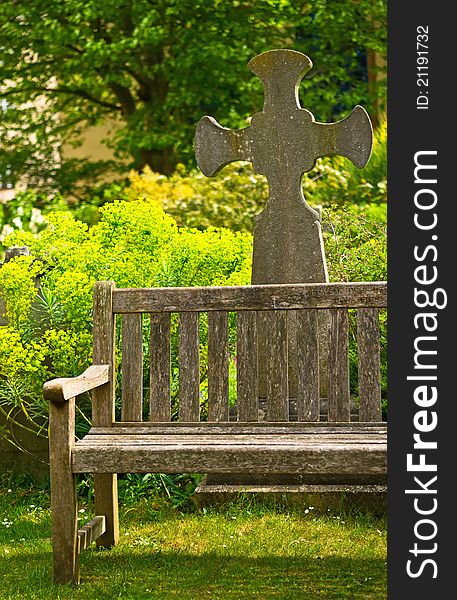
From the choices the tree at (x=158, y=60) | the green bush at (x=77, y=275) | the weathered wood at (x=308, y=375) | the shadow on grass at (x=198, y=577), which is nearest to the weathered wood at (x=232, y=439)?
the weathered wood at (x=308, y=375)

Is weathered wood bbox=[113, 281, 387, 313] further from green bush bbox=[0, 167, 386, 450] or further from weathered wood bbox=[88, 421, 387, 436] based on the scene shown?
green bush bbox=[0, 167, 386, 450]

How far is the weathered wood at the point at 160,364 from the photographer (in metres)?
4.59

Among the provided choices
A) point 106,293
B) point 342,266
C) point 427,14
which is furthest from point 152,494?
point 427,14

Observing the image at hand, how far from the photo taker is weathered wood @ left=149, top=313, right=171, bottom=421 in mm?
4586

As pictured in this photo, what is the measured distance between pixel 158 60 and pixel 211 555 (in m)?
10.4

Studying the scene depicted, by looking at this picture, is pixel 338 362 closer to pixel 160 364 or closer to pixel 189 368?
pixel 189 368

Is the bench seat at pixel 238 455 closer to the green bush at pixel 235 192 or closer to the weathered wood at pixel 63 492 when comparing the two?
the weathered wood at pixel 63 492

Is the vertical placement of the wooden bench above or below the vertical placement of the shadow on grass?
above

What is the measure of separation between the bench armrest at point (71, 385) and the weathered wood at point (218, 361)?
0.46 meters

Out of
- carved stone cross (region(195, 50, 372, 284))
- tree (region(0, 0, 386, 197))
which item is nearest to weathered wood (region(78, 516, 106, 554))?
carved stone cross (region(195, 50, 372, 284))

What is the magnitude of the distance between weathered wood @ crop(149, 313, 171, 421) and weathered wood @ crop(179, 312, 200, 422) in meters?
0.06

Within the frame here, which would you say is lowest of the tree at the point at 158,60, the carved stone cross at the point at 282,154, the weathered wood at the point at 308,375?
the weathered wood at the point at 308,375

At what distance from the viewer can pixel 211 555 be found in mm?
4488

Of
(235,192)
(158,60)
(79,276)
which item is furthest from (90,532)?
(158,60)
